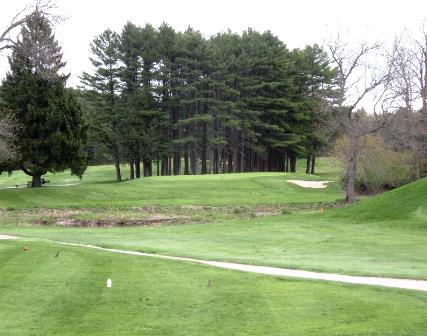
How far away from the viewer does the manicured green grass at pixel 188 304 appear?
8.48 m

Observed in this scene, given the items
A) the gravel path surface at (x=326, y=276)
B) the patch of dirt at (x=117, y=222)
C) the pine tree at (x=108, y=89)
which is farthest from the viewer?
the pine tree at (x=108, y=89)

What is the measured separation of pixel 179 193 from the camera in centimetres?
4688

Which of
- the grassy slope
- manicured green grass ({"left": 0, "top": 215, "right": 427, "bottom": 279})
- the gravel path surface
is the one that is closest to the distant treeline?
the grassy slope

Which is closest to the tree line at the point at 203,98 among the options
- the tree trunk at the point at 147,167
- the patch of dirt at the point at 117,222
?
the tree trunk at the point at 147,167

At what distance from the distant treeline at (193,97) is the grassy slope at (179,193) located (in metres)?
12.6

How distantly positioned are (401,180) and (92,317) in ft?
139

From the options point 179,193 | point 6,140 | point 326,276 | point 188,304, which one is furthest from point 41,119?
point 188,304

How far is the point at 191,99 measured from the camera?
224 ft

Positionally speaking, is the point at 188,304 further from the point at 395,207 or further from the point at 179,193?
the point at 179,193

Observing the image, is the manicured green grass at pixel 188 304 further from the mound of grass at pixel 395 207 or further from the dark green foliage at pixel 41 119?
the dark green foliage at pixel 41 119

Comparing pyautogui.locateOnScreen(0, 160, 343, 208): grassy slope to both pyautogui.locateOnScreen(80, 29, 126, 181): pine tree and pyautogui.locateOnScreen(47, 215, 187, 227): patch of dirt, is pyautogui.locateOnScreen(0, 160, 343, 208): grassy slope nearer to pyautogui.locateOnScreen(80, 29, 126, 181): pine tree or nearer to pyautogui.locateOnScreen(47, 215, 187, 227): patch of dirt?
pyautogui.locateOnScreen(47, 215, 187, 227): patch of dirt

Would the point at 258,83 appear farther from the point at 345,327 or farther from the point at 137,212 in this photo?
the point at 345,327

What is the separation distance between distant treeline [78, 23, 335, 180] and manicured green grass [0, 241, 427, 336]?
51.8 metres

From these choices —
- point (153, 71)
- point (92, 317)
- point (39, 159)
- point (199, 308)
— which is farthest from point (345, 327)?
point (153, 71)
